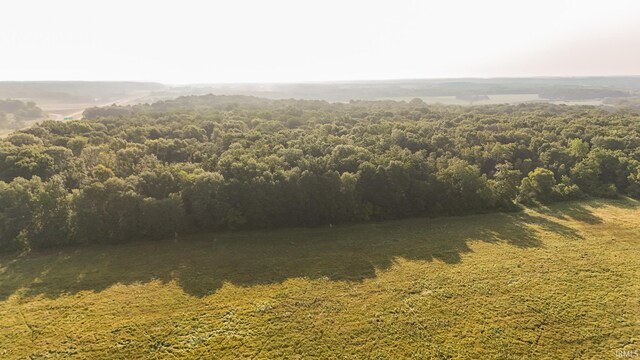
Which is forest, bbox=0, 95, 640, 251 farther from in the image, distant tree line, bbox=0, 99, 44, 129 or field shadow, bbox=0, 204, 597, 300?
distant tree line, bbox=0, 99, 44, 129

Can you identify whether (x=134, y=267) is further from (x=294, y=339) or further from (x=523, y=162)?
(x=523, y=162)

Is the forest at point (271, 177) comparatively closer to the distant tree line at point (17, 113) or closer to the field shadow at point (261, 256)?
the field shadow at point (261, 256)

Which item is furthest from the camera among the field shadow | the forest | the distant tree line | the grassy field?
the distant tree line

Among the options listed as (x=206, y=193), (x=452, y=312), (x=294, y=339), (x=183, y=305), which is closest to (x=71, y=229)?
(x=206, y=193)

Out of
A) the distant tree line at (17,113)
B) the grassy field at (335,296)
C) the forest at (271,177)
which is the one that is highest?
the distant tree line at (17,113)

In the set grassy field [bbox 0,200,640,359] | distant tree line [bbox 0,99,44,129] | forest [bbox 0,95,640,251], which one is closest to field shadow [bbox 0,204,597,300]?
→ grassy field [bbox 0,200,640,359]

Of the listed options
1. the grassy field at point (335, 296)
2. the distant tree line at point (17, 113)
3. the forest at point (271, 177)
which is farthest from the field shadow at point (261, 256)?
the distant tree line at point (17, 113)
